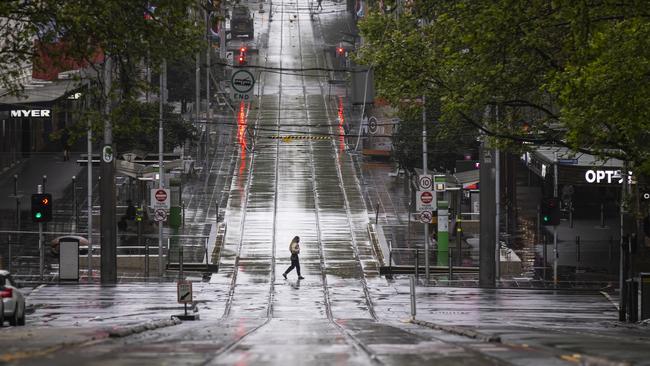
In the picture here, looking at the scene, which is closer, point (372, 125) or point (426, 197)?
point (426, 197)

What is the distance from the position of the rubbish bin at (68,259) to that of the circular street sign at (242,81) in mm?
17373

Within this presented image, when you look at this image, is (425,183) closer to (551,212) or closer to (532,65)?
(551,212)

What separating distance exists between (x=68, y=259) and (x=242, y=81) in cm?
1923

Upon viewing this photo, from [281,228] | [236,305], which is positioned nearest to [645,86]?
[236,305]

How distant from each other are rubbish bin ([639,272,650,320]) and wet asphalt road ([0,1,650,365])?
3.80 feet

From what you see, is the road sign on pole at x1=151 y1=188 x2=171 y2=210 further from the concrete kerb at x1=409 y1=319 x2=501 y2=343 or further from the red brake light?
the concrete kerb at x1=409 y1=319 x2=501 y2=343

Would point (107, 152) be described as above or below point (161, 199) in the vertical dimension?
above

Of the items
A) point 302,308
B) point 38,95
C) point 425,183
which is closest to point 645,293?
point 302,308

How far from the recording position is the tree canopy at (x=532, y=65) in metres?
21.5

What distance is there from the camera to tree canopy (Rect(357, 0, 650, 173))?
21.5 metres

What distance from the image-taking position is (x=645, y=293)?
29.9 meters

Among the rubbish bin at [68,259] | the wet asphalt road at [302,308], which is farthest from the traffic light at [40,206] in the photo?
the wet asphalt road at [302,308]

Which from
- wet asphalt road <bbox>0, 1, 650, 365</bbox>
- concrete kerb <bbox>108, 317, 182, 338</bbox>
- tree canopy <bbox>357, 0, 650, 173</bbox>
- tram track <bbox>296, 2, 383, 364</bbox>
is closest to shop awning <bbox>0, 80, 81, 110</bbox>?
wet asphalt road <bbox>0, 1, 650, 365</bbox>

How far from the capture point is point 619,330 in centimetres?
2622
